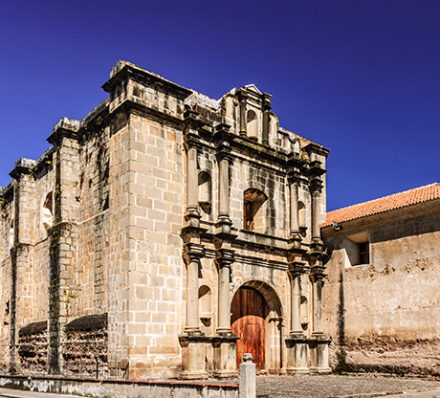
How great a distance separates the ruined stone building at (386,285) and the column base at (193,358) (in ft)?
18.9

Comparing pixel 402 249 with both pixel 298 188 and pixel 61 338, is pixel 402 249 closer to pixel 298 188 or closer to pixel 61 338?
pixel 298 188

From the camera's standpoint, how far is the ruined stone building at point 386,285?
50.6ft

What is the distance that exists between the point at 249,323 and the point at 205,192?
14.3ft

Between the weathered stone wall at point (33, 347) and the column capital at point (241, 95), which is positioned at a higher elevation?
the column capital at point (241, 95)

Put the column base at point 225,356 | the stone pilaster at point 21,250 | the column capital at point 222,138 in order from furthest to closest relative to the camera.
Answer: the stone pilaster at point 21,250
the column capital at point 222,138
the column base at point 225,356

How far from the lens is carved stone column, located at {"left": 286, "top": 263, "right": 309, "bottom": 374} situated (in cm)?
1666

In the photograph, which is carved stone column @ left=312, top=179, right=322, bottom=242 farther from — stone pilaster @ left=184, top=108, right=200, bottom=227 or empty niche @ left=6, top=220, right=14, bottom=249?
empty niche @ left=6, top=220, right=14, bottom=249

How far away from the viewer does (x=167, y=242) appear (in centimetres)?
1427

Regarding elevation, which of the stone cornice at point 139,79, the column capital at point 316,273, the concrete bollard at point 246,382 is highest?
the stone cornice at point 139,79

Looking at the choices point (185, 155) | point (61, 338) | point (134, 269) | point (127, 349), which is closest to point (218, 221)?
point (185, 155)

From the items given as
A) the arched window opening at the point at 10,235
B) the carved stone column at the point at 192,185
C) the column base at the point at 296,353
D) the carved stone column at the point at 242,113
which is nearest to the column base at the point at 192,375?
the column base at the point at 296,353

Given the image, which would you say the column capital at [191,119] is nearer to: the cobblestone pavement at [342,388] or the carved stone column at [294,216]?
the carved stone column at [294,216]

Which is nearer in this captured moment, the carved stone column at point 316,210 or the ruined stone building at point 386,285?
the ruined stone building at point 386,285

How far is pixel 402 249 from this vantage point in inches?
642
